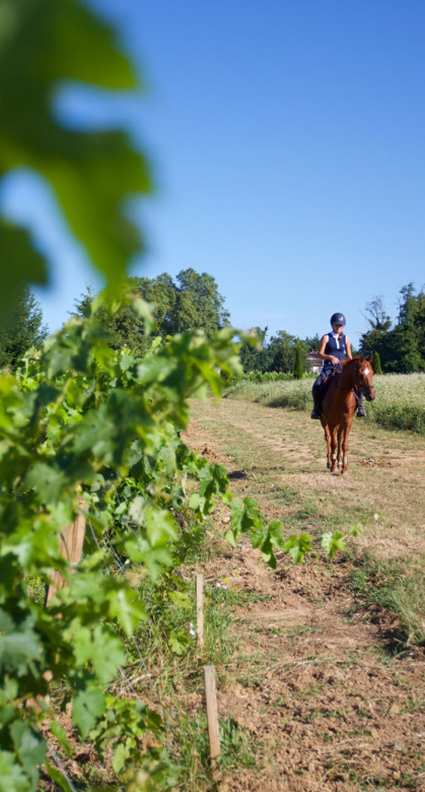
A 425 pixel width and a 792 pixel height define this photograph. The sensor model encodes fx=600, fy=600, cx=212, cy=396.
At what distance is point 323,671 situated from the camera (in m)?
3.55

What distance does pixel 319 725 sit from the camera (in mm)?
3051

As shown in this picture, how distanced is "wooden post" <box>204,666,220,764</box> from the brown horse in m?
6.93

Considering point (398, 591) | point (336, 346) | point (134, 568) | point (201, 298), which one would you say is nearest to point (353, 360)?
point (336, 346)

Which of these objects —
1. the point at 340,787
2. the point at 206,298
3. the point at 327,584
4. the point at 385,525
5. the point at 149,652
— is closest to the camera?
the point at 340,787

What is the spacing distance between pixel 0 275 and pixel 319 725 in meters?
3.30

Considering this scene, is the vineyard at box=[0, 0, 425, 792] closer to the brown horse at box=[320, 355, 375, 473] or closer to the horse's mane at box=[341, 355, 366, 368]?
the brown horse at box=[320, 355, 375, 473]

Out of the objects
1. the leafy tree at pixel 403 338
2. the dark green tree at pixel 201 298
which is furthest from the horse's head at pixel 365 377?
the dark green tree at pixel 201 298

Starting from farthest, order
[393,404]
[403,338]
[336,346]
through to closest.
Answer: [403,338]
[393,404]
[336,346]

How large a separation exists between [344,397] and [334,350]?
105cm

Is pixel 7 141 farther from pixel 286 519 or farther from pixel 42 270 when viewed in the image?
pixel 286 519

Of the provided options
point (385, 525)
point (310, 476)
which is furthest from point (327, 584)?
point (310, 476)

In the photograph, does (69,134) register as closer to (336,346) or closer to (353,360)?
(353,360)

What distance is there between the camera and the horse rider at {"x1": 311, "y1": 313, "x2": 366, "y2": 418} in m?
9.87

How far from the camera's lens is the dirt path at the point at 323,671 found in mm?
2713
